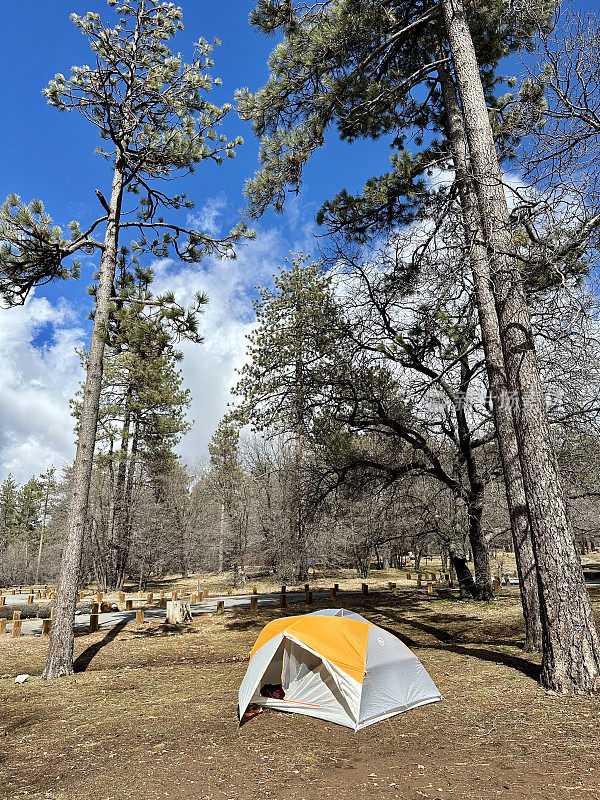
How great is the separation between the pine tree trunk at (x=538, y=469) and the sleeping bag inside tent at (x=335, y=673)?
1697 millimetres

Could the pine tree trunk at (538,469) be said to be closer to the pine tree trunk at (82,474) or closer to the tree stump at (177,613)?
the pine tree trunk at (82,474)

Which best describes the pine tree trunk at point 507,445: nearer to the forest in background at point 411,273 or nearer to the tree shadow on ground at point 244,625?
the forest in background at point 411,273

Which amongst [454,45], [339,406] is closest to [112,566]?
[339,406]

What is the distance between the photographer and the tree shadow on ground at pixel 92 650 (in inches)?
378

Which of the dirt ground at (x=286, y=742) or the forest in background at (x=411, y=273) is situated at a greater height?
the forest in background at (x=411, y=273)

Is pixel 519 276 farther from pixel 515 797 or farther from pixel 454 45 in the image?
pixel 515 797

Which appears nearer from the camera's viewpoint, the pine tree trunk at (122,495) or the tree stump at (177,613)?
the tree stump at (177,613)

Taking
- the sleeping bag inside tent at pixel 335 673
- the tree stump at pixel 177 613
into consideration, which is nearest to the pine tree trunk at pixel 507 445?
the sleeping bag inside tent at pixel 335 673

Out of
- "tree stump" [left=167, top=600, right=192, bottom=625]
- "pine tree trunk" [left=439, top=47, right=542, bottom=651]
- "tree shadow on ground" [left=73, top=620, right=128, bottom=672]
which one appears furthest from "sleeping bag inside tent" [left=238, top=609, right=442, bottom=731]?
"tree stump" [left=167, top=600, right=192, bottom=625]

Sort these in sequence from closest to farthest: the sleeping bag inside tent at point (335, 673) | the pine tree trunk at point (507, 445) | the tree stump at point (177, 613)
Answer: the sleeping bag inside tent at point (335, 673)
the pine tree trunk at point (507, 445)
the tree stump at point (177, 613)

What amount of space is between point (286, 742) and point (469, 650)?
15.4 ft

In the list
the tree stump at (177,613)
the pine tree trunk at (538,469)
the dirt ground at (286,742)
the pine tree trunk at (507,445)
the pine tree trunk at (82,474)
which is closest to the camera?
the dirt ground at (286,742)

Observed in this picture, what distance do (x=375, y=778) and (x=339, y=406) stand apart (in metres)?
7.80

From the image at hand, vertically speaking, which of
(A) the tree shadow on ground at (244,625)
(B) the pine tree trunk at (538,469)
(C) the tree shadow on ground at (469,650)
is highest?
(B) the pine tree trunk at (538,469)
